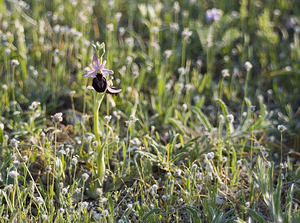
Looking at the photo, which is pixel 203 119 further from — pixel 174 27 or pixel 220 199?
pixel 174 27

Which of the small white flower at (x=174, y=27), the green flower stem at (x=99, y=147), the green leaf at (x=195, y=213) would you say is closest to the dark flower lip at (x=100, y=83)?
the green flower stem at (x=99, y=147)

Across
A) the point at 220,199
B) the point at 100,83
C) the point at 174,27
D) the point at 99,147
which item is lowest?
the point at 220,199

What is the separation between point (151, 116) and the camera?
382 centimetres

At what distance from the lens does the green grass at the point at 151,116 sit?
2828mm

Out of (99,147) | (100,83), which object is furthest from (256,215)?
(100,83)

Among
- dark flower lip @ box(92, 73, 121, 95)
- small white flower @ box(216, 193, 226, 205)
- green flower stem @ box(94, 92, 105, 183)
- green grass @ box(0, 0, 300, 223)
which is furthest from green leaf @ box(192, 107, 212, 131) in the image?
dark flower lip @ box(92, 73, 121, 95)

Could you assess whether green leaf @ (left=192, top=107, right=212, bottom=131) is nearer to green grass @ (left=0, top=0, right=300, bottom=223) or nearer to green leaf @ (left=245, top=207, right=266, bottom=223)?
green grass @ (left=0, top=0, right=300, bottom=223)

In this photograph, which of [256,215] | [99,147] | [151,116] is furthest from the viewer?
[151,116]

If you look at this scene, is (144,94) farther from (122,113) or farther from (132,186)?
(132,186)

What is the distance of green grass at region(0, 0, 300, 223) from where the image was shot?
283 centimetres

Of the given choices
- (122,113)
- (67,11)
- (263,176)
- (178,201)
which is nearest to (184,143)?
(122,113)

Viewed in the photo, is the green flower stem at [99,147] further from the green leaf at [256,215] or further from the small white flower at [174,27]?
the small white flower at [174,27]

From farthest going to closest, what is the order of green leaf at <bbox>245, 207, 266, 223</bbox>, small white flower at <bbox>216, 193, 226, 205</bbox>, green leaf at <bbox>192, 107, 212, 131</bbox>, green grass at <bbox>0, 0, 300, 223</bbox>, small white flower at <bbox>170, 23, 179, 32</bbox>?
small white flower at <bbox>170, 23, 179, 32</bbox> → green leaf at <bbox>192, 107, 212, 131</bbox> → small white flower at <bbox>216, 193, 226, 205</bbox> → green grass at <bbox>0, 0, 300, 223</bbox> → green leaf at <bbox>245, 207, 266, 223</bbox>

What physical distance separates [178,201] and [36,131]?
1261 mm
